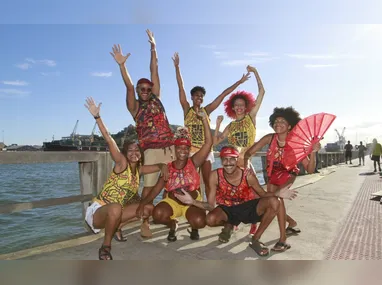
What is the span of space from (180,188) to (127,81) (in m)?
1.61

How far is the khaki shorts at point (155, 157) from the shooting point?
4160 mm

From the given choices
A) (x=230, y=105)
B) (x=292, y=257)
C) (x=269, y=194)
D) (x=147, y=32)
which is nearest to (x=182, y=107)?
(x=230, y=105)

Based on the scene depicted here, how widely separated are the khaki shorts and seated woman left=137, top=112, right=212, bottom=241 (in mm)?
289

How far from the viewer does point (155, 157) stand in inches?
164

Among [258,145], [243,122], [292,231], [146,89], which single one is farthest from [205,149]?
[292,231]

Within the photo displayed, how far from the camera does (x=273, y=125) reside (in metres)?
4.11

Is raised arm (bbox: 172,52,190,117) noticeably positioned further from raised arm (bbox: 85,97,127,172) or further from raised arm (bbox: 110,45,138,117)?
raised arm (bbox: 85,97,127,172)

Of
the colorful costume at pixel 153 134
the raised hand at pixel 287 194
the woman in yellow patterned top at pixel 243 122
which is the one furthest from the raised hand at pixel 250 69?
the raised hand at pixel 287 194

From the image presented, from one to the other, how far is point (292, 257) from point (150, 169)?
2.00 metres

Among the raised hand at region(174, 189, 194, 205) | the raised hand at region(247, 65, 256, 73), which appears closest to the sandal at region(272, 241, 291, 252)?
the raised hand at region(174, 189, 194, 205)

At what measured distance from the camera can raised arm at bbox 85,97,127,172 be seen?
3.44 m

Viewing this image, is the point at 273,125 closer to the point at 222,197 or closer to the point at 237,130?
the point at 237,130

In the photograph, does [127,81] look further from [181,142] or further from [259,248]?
[259,248]

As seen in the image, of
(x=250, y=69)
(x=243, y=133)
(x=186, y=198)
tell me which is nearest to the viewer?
(x=186, y=198)
